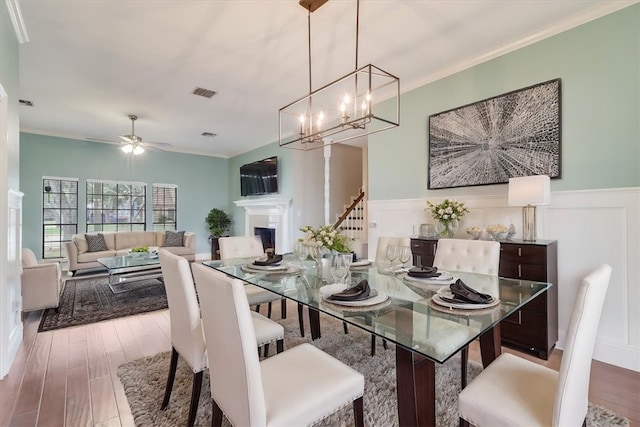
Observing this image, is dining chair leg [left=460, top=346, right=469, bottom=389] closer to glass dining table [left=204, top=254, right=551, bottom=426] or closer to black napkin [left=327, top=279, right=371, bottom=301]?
glass dining table [left=204, top=254, right=551, bottom=426]

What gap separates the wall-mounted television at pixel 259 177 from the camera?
6664 mm

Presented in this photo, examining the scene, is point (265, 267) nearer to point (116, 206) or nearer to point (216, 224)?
point (216, 224)

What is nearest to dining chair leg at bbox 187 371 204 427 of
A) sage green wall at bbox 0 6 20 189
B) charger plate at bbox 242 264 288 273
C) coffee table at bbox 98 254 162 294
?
charger plate at bbox 242 264 288 273

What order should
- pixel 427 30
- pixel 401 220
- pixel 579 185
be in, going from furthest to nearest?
pixel 401 220 < pixel 427 30 < pixel 579 185

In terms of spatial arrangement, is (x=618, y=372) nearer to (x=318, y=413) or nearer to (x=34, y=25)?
(x=318, y=413)

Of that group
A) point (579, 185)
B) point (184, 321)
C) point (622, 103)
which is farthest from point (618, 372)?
point (184, 321)

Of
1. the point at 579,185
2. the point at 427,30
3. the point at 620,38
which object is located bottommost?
the point at 579,185

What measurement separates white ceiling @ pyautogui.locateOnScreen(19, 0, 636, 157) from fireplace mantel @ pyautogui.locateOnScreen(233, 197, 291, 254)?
236 centimetres

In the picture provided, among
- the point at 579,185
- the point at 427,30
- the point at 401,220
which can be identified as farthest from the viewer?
the point at 401,220

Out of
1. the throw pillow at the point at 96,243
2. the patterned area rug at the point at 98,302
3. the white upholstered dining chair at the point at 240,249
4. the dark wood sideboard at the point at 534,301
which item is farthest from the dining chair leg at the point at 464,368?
the throw pillow at the point at 96,243

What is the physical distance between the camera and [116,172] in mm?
7086

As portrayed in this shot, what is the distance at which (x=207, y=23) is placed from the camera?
106 inches

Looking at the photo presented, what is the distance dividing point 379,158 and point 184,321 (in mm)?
3361

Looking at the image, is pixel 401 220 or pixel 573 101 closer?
pixel 573 101
